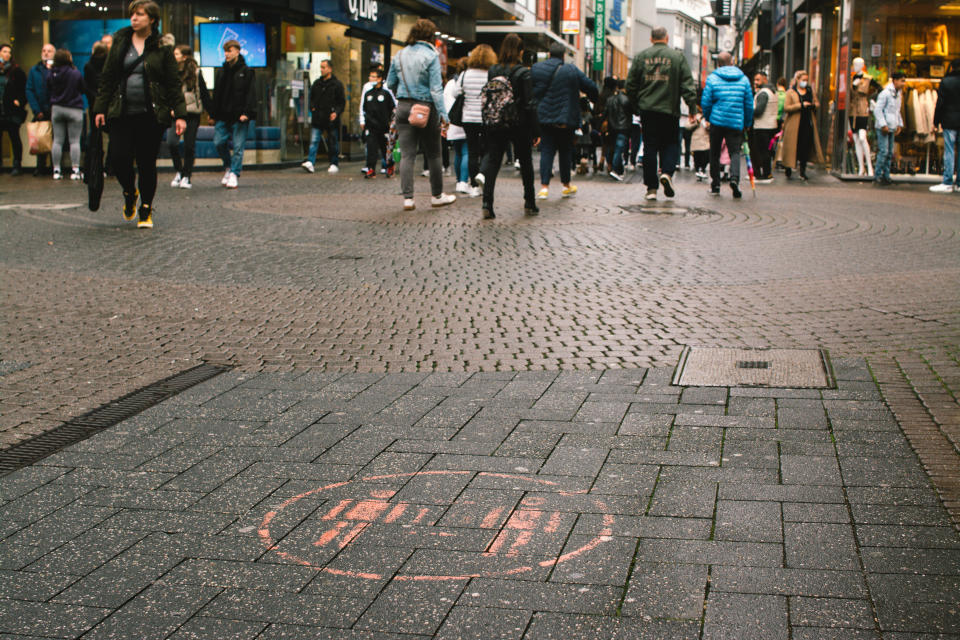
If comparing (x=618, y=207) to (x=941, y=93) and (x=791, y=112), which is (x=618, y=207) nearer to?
(x=941, y=93)

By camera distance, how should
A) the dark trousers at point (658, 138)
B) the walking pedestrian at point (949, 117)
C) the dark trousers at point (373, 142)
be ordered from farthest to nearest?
the dark trousers at point (373, 142), the walking pedestrian at point (949, 117), the dark trousers at point (658, 138)

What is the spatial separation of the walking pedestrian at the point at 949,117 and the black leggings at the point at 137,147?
11728 mm

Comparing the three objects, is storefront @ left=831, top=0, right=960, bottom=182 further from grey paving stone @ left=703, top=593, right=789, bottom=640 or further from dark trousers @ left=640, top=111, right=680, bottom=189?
grey paving stone @ left=703, top=593, right=789, bottom=640

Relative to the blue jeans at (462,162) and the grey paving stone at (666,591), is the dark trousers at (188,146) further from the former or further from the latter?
the grey paving stone at (666,591)

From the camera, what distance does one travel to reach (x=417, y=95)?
12.2 metres

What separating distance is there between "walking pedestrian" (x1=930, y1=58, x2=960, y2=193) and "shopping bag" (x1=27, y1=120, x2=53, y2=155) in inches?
527

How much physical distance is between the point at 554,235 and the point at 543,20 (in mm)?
41350

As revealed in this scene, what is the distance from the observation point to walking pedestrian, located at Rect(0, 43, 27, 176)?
18250 millimetres

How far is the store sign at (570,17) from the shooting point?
173ft

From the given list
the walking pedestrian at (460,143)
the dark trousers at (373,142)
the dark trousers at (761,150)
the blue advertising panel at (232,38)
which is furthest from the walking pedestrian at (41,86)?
the dark trousers at (761,150)

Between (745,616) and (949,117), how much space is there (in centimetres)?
1605

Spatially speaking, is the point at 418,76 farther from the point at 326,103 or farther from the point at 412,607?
the point at 412,607

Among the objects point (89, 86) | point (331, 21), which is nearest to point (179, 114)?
point (89, 86)

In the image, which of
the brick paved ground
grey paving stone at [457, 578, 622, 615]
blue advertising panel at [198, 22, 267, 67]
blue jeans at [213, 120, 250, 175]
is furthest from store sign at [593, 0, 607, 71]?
grey paving stone at [457, 578, 622, 615]
